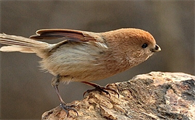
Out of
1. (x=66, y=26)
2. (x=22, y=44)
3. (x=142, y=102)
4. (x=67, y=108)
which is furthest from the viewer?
(x=66, y=26)

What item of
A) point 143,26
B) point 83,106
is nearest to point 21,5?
point 143,26

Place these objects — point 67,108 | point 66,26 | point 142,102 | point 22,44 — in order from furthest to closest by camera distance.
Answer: point 66,26
point 22,44
point 142,102
point 67,108

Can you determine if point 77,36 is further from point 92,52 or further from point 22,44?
point 22,44

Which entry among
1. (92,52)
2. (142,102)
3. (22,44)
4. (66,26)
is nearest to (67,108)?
(92,52)

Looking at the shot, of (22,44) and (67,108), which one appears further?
(22,44)

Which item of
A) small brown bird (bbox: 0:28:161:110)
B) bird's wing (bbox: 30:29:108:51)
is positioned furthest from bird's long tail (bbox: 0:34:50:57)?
bird's wing (bbox: 30:29:108:51)

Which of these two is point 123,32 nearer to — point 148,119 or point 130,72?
point 148,119

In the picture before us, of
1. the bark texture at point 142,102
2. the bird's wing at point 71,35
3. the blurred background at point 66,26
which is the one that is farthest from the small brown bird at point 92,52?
the blurred background at point 66,26

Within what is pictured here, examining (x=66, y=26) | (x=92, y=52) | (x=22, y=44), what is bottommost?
(x=92, y=52)

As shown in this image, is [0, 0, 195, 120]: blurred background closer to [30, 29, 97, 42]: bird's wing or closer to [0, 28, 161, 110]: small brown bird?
[0, 28, 161, 110]: small brown bird
